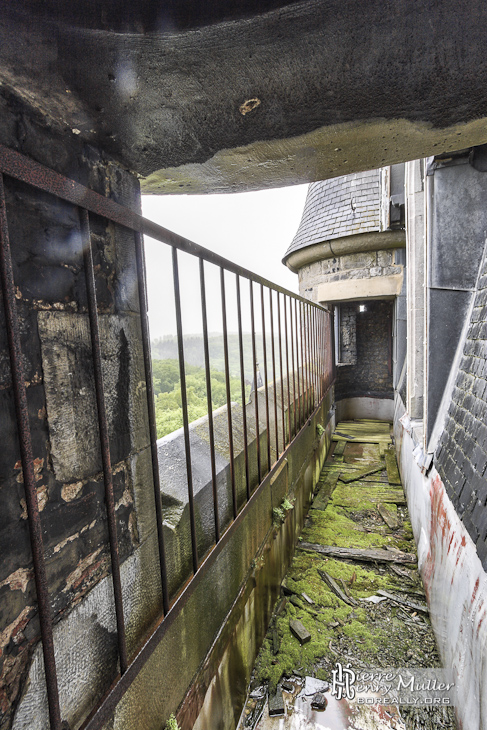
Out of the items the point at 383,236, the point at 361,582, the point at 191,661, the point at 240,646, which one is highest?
the point at 383,236

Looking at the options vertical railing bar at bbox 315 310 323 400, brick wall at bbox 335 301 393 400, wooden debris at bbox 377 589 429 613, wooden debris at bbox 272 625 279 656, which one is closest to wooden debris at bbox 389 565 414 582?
wooden debris at bbox 377 589 429 613

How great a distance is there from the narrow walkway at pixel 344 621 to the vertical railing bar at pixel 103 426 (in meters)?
1.85

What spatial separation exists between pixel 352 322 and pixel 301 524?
6343 millimetres

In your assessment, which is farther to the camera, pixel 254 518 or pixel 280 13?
pixel 254 518

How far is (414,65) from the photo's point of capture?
1067 mm

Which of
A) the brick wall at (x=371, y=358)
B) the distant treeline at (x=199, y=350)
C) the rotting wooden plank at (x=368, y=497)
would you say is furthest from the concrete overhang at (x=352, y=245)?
the rotting wooden plank at (x=368, y=497)

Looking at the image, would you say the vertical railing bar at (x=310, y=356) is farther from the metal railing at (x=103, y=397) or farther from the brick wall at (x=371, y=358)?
the brick wall at (x=371, y=358)

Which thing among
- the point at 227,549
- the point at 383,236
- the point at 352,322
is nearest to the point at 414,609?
the point at 227,549

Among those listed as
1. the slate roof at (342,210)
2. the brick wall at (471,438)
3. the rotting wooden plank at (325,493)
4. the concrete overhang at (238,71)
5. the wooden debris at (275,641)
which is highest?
the slate roof at (342,210)

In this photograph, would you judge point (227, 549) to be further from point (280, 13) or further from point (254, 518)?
point (280, 13)

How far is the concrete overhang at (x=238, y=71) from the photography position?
0.95m

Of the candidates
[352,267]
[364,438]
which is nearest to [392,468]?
[364,438]

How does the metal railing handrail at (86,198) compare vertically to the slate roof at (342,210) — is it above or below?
below

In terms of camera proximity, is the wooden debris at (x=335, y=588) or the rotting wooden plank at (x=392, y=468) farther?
the rotting wooden plank at (x=392, y=468)
